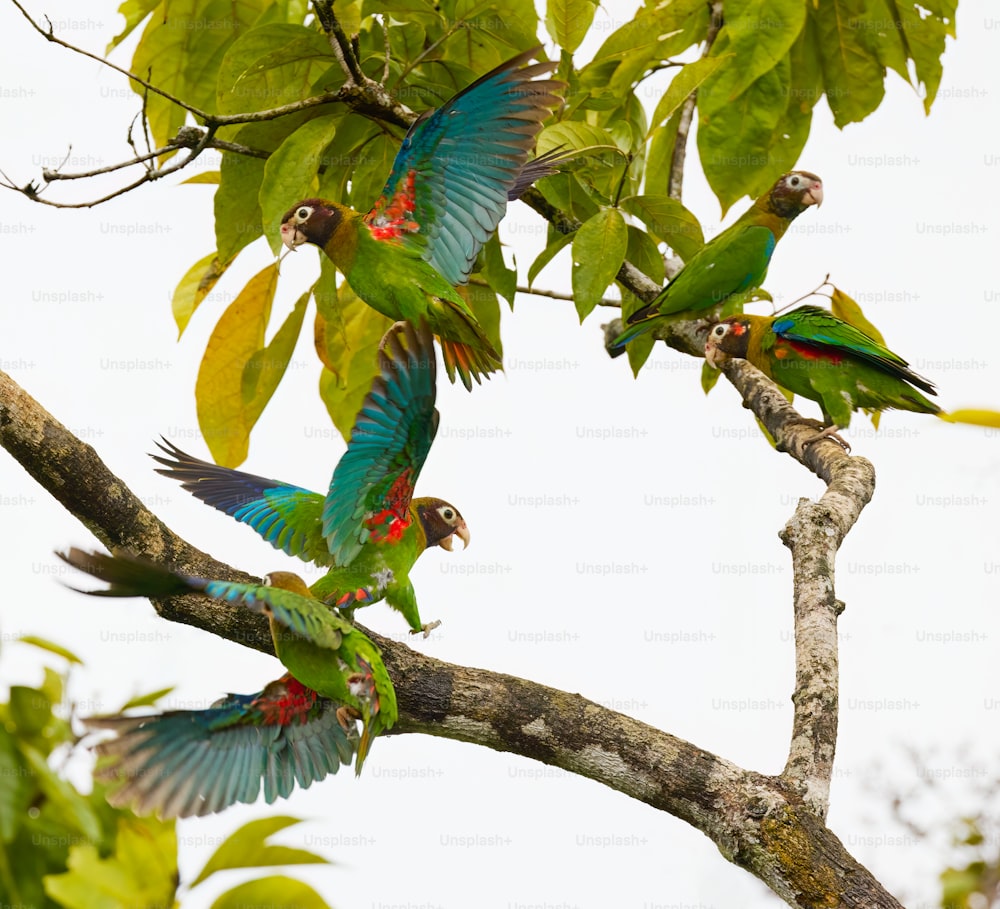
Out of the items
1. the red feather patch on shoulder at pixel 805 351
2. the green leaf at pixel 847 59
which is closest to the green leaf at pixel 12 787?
the red feather patch on shoulder at pixel 805 351

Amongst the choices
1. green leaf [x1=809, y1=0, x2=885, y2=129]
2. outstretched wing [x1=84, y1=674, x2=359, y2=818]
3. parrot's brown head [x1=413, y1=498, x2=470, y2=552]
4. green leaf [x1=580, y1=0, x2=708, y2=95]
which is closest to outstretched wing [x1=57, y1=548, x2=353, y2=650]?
outstretched wing [x1=84, y1=674, x2=359, y2=818]

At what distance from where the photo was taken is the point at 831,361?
Answer: 4.37 m

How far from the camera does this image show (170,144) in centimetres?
296

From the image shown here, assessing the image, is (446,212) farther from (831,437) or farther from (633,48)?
(831,437)

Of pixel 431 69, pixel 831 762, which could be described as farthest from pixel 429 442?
pixel 431 69

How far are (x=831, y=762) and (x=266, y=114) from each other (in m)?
2.18

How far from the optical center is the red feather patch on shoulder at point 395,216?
141 inches

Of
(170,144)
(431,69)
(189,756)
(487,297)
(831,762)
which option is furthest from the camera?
(487,297)

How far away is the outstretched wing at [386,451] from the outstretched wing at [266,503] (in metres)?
0.23

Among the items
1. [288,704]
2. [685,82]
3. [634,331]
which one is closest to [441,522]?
[288,704]

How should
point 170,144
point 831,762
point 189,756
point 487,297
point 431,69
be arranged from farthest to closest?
point 487,297 < point 431,69 < point 170,144 < point 189,756 < point 831,762

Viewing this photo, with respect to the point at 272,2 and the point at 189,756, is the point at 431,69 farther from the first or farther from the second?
the point at 189,756

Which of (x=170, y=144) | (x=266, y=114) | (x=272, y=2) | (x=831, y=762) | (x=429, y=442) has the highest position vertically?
(x=272, y=2)

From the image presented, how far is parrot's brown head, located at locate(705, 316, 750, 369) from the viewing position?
4336 millimetres
